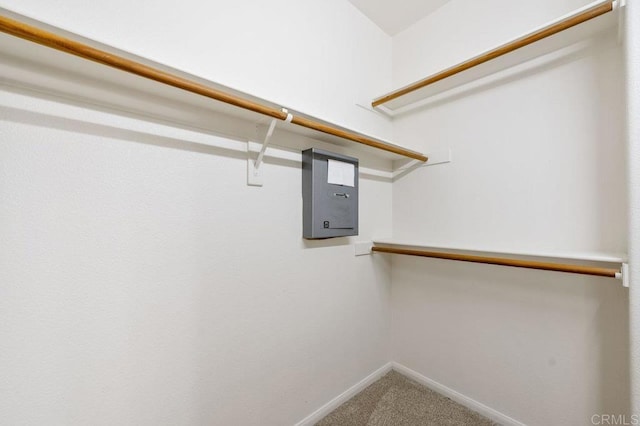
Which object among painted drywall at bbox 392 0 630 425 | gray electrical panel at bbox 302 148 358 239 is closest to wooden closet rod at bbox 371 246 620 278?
painted drywall at bbox 392 0 630 425

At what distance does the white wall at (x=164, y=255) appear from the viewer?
2.49ft

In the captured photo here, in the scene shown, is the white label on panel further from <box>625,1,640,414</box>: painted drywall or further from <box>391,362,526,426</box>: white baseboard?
<box>391,362,526,426</box>: white baseboard

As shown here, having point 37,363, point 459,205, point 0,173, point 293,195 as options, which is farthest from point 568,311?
point 0,173

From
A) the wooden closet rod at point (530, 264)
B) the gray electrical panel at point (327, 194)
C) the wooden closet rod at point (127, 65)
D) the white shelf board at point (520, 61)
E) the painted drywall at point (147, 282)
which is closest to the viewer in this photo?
the wooden closet rod at point (127, 65)

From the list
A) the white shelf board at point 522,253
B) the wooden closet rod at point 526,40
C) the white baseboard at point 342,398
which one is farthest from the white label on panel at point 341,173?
the white baseboard at point 342,398

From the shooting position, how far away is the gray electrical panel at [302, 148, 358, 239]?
1.32m

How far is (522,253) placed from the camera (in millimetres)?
1248

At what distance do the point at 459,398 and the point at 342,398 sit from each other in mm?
680

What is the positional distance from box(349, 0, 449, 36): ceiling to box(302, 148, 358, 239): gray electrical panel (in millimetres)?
1023

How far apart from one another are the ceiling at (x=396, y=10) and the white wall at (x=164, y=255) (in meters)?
0.32

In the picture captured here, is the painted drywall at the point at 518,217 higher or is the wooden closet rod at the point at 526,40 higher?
the wooden closet rod at the point at 526,40

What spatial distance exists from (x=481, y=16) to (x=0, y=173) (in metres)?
2.19

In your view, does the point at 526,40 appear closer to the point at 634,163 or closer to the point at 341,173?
the point at 634,163

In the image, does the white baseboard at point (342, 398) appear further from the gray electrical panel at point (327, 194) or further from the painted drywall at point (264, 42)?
the painted drywall at point (264, 42)
